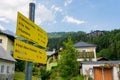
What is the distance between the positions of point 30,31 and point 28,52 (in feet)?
1.35

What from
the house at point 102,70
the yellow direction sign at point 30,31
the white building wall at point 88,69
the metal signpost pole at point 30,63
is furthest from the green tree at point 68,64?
the metal signpost pole at point 30,63

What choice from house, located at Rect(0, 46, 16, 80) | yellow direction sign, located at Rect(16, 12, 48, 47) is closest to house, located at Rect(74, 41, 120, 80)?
house, located at Rect(0, 46, 16, 80)

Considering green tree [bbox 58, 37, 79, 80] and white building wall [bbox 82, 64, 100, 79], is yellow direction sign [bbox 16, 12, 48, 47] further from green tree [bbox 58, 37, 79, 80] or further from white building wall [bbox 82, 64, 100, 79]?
green tree [bbox 58, 37, 79, 80]

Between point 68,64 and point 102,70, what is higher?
point 68,64

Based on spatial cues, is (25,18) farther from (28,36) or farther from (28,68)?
(28,68)

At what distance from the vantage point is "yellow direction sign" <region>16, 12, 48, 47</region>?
4.03m

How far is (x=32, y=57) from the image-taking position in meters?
4.48

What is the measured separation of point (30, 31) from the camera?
4.45 m

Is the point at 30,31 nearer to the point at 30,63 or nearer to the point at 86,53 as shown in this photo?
the point at 30,63

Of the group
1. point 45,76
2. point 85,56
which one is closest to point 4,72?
point 45,76

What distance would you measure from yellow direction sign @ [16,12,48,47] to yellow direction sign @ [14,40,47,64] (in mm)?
144

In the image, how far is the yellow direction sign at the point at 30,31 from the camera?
4.03 meters

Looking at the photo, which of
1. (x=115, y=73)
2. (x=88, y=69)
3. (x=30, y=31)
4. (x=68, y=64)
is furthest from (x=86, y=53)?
(x=30, y=31)

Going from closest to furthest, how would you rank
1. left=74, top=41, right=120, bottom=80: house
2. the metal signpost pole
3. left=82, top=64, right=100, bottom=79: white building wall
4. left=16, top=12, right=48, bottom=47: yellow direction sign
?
left=16, top=12, right=48, bottom=47: yellow direction sign
the metal signpost pole
left=74, top=41, right=120, bottom=80: house
left=82, top=64, right=100, bottom=79: white building wall
